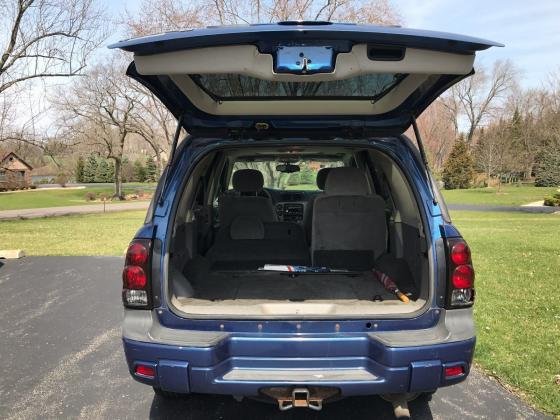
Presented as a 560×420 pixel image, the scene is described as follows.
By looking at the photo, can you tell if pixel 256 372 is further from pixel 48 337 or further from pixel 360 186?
pixel 48 337

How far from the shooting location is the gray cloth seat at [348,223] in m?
3.94

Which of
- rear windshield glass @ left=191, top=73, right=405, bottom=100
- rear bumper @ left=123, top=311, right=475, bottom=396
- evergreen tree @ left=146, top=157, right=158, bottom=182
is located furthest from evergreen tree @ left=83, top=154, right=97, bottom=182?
rear bumper @ left=123, top=311, right=475, bottom=396

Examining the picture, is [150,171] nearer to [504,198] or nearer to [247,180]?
[504,198]

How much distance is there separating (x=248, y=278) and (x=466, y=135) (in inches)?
2401

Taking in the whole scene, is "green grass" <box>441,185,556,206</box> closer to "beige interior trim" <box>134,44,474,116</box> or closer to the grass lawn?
the grass lawn

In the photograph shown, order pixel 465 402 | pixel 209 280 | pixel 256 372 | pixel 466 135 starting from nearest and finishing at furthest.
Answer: pixel 256 372
pixel 465 402
pixel 209 280
pixel 466 135

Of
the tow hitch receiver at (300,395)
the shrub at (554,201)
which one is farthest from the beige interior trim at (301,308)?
the shrub at (554,201)

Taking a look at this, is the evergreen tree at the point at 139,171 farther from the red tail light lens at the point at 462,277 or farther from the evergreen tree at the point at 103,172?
the red tail light lens at the point at 462,277

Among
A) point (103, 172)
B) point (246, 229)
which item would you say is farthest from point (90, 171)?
point (246, 229)

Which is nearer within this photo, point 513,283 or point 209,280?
point 209,280

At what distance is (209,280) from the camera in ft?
12.4

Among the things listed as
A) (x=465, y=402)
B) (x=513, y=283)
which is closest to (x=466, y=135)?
(x=513, y=283)

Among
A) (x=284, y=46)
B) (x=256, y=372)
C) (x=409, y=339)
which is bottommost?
(x=256, y=372)

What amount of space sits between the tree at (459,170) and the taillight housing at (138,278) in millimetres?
44331
